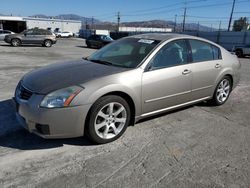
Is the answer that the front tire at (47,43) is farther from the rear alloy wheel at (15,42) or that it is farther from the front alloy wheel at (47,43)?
the rear alloy wheel at (15,42)

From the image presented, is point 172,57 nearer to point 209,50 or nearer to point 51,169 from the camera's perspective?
point 209,50

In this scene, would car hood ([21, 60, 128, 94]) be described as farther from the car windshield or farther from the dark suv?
the dark suv

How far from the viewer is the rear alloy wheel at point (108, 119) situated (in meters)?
3.18

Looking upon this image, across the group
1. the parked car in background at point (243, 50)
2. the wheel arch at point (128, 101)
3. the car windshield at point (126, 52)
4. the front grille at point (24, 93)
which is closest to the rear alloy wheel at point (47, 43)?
the parked car in background at point (243, 50)

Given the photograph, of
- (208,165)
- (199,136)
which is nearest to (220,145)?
(199,136)

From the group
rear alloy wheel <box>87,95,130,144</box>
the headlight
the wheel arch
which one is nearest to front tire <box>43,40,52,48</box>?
the wheel arch

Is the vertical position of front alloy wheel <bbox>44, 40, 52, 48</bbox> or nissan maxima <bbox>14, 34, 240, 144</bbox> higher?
nissan maxima <bbox>14, 34, 240, 144</bbox>

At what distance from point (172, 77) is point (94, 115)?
152 centimetres

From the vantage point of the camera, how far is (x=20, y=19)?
180 ft

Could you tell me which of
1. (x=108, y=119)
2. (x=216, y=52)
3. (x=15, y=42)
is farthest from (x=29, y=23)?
(x=108, y=119)

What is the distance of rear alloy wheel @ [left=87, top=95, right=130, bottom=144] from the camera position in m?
3.18

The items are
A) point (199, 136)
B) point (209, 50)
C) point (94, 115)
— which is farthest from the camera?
point (209, 50)

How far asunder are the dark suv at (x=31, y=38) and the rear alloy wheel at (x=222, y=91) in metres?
19.5

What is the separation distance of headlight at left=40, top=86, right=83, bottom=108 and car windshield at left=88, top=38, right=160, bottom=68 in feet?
3.55
